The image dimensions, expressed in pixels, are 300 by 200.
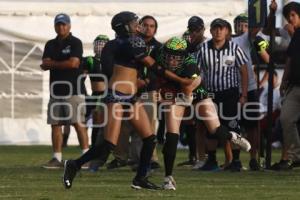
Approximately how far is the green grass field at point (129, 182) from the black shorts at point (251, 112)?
3.43 feet

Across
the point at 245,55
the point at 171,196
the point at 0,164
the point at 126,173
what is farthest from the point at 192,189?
the point at 0,164

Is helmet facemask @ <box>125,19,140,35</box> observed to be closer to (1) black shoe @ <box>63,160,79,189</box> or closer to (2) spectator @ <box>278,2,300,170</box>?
(1) black shoe @ <box>63,160,79,189</box>

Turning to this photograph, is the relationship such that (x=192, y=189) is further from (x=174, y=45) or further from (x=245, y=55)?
(x=245, y=55)

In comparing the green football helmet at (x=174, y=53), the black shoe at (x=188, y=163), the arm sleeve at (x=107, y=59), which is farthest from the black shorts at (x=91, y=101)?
the green football helmet at (x=174, y=53)

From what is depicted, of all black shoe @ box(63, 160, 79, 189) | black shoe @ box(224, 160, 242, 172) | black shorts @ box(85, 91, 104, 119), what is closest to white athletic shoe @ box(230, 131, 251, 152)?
black shoe @ box(224, 160, 242, 172)

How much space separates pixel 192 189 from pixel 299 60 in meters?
3.69

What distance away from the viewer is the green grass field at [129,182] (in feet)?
37.0

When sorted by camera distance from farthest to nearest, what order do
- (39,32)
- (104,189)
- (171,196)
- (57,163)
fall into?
(39,32), (57,163), (104,189), (171,196)

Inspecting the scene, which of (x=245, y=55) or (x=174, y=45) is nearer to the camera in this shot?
(x=174, y=45)

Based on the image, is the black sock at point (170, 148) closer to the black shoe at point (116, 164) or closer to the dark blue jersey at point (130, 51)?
the dark blue jersey at point (130, 51)

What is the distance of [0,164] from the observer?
16.5 metres

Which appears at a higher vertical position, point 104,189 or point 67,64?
point 67,64

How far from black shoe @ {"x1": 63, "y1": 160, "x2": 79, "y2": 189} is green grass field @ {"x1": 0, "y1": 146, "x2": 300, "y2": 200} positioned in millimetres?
93

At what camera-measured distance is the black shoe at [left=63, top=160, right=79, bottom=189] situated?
11.9m
